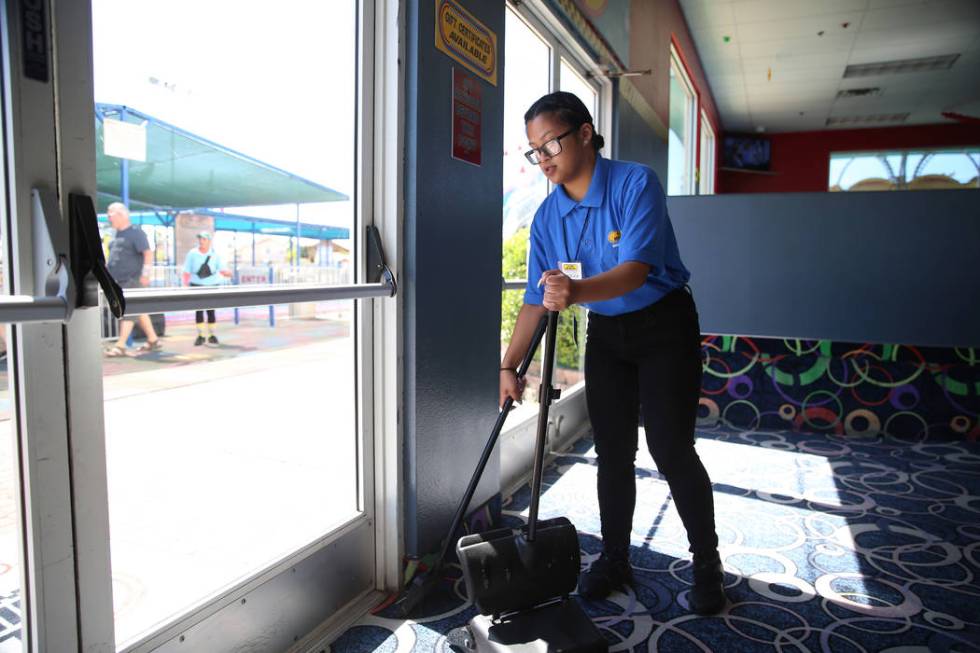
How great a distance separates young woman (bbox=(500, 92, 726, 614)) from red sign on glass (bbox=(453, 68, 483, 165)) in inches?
16.1

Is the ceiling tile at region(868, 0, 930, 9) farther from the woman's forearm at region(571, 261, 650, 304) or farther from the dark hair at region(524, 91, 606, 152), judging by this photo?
the woman's forearm at region(571, 261, 650, 304)

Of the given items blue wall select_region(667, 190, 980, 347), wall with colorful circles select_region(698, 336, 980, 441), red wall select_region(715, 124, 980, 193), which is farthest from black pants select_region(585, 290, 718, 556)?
red wall select_region(715, 124, 980, 193)

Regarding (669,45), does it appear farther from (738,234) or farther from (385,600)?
Result: (385,600)

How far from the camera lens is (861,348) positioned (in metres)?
3.93

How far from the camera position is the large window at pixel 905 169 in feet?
39.7

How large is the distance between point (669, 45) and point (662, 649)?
5.51 meters

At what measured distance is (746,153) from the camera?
1319cm

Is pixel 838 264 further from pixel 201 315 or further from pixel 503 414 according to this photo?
pixel 201 315

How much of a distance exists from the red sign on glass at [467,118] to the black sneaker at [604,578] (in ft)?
4.56

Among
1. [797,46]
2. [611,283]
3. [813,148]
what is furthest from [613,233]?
[813,148]

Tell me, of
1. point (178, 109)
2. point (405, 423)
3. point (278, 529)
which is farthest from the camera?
point (405, 423)

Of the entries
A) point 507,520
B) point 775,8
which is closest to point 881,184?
point 775,8

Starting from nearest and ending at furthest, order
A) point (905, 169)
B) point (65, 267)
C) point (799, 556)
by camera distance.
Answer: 1. point (65, 267)
2. point (799, 556)
3. point (905, 169)

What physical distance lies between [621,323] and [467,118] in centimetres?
89
